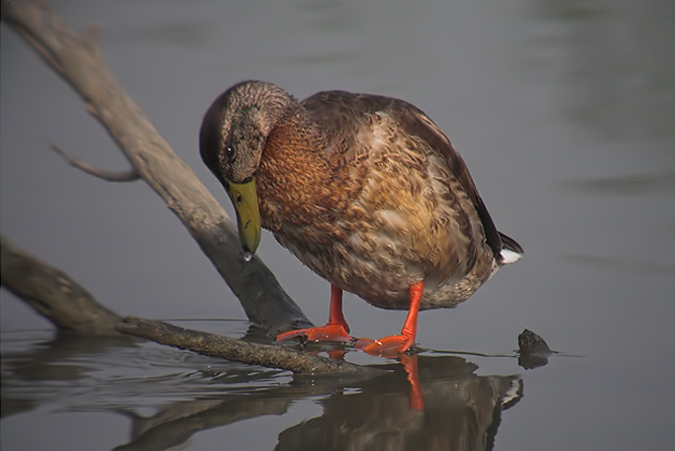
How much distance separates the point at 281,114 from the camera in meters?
3.44

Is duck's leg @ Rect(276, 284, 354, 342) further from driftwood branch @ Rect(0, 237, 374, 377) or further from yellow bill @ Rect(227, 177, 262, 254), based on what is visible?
yellow bill @ Rect(227, 177, 262, 254)

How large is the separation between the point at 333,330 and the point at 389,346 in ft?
1.03

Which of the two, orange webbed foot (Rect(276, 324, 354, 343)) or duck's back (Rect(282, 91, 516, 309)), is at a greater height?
duck's back (Rect(282, 91, 516, 309))

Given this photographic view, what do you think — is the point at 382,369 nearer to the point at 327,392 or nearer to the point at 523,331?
the point at 327,392

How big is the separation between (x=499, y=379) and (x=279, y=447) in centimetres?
102

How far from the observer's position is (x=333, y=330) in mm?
4039

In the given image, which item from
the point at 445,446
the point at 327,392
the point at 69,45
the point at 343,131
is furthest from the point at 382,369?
the point at 69,45

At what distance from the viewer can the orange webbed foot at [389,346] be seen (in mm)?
3791

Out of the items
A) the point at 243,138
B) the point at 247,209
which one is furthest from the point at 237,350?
the point at 243,138

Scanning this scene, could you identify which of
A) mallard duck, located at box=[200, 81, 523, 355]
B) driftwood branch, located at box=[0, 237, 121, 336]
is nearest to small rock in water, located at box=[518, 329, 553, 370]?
mallard duck, located at box=[200, 81, 523, 355]

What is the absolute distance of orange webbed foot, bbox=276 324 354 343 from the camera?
3925 millimetres

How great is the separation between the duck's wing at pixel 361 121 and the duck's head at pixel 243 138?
242 mm

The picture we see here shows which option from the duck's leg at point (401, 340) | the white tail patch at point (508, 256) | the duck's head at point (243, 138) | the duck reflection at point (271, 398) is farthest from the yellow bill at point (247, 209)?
the white tail patch at point (508, 256)

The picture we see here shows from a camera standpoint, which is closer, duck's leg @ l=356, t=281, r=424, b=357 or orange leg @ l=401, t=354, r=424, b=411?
orange leg @ l=401, t=354, r=424, b=411
